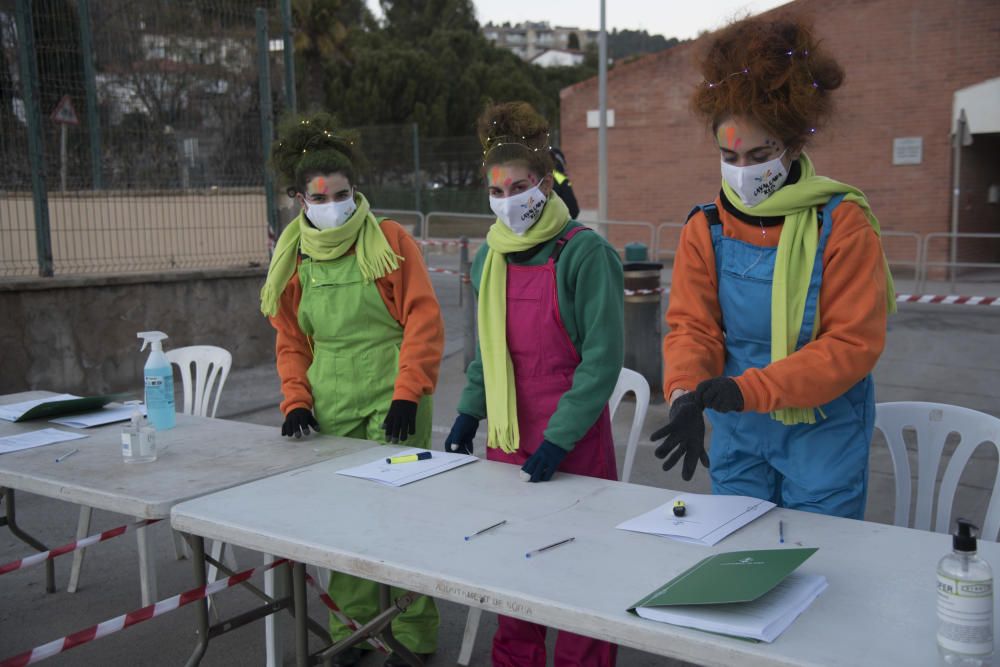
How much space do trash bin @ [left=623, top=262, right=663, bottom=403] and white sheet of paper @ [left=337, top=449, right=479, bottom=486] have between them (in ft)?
13.4

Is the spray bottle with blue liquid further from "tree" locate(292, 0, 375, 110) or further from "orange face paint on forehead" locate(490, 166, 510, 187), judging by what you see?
"tree" locate(292, 0, 375, 110)

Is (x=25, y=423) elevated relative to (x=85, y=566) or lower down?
elevated

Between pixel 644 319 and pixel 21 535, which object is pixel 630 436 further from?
pixel 644 319

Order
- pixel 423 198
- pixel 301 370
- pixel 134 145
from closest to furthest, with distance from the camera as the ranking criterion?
1. pixel 301 370
2. pixel 134 145
3. pixel 423 198

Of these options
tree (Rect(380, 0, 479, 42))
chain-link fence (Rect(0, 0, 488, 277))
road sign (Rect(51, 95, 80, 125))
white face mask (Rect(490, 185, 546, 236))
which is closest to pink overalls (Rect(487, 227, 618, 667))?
white face mask (Rect(490, 185, 546, 236))

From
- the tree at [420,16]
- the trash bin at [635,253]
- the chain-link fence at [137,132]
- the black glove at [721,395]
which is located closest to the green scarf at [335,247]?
the black glove at [721,395]

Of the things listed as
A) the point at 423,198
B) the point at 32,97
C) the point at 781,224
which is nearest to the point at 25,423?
the point at 781,224

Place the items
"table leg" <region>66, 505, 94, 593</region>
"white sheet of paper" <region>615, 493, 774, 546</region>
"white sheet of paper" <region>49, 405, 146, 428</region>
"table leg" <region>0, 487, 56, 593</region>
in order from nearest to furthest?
"white sheet of paper" <region>615, 493, 774, 546</region> → "white sheet of paper" <region>49, 405, 146, 428</region> → "table leg" <region>0, 487, 56, 593</region> → "table leg" <region>66, 505, 94, 593</region>

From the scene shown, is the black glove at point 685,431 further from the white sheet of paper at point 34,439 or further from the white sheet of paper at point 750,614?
the white sheet of paper at point 34,439

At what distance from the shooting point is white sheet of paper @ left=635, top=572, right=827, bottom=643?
64.7 inches

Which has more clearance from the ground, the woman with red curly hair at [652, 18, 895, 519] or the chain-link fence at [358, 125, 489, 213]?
the chain-link fence at [358, 125, 489, 213]

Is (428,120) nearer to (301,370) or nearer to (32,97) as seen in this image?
(32,97)

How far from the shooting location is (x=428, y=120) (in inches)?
1102

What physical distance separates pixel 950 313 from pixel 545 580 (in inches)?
443
